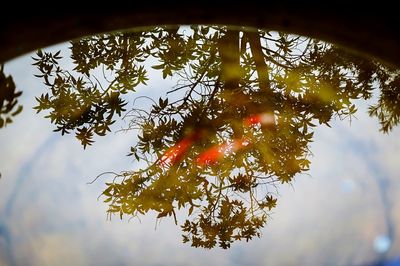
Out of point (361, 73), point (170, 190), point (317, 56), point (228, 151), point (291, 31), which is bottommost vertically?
point (291, 31)

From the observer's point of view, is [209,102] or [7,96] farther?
[209,102]

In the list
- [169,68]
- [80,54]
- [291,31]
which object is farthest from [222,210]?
[291,31]

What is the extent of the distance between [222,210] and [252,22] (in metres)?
4.01

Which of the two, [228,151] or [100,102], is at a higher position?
[100,102]

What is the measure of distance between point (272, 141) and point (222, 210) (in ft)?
4.19

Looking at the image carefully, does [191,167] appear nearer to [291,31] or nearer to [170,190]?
[170,190]

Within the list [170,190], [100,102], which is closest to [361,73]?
[170,190]

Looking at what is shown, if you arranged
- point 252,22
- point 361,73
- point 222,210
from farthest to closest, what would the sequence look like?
point 222,210 < point 361,73 < point 252,22

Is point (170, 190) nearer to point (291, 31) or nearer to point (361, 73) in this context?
point (361, 73)

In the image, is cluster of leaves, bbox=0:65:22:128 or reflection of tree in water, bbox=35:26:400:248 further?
reflection of tree in water, bbox=35:26:400:248

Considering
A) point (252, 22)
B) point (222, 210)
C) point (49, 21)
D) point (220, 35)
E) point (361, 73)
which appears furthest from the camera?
point (222, 210)

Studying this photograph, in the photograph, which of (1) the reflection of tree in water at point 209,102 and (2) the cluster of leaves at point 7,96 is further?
(1) the reflection of tree in water at point 209,102

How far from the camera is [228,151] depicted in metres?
4.78

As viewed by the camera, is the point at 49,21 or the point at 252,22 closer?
the point at 49,21
